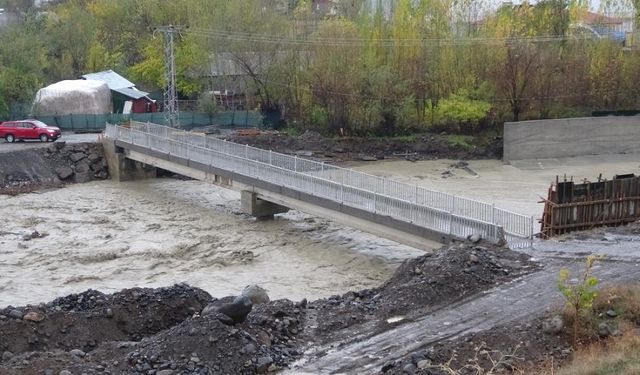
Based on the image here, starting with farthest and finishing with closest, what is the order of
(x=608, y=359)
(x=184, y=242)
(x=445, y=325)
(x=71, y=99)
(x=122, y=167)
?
(x=71, y=99)
(x=122, y=167)
(x=184, y=242)
(x=445, y=325)
(x=608, y=359)

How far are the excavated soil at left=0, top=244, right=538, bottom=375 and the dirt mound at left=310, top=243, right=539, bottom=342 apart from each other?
0.09 ft

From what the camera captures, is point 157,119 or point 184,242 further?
point 157,119

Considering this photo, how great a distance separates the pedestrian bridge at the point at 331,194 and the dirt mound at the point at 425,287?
2.36 m

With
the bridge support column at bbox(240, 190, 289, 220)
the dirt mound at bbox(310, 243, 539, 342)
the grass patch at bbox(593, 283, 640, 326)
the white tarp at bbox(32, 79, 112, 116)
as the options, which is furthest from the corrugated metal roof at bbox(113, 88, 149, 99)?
the grass patch at bbox(593, 283, 640, 326)

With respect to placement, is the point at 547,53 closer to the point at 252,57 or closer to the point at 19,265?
the point at 252,57

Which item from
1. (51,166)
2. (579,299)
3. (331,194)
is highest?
(579,299)

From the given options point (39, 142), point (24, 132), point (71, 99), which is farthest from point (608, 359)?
point (71, 99)

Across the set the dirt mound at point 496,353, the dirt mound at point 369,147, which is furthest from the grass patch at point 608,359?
the dirt mound at point 369,147

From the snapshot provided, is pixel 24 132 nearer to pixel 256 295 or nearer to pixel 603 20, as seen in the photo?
pixel 256 295

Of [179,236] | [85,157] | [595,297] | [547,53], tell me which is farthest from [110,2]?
[595,297]

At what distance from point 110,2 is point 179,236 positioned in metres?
56.4

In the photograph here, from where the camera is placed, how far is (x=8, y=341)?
18.1 meters

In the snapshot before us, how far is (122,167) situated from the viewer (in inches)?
1938

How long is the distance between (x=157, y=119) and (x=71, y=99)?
6.36 meters
